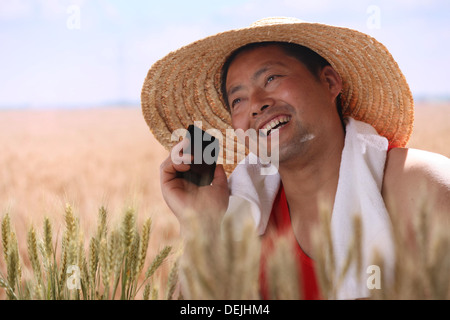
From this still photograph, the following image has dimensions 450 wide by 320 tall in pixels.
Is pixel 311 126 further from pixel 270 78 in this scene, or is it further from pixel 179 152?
pixel 179 152

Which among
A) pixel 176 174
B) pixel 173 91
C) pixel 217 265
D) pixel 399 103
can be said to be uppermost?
pixel 173 91

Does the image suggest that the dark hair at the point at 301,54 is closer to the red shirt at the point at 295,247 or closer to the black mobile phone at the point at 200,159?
the black mobile phone at the point at 200,159

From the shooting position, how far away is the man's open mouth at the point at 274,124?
4.63 feet

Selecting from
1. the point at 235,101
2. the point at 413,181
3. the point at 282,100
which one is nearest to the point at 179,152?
the point at 235,101

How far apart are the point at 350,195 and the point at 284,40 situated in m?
0.57

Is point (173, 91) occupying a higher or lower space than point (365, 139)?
higher

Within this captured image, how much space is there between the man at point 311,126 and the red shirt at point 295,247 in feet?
0.04

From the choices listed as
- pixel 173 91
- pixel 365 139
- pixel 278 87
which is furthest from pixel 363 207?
pixel 173 91

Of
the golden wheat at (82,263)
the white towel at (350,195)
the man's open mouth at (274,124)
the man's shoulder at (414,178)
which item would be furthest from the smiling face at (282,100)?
the golden wheat at (82,263)

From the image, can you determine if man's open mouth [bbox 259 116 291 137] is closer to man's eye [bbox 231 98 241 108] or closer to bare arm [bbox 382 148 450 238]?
man's eye [bbox 231 98 241 108]

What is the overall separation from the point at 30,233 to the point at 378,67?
4.21 feet

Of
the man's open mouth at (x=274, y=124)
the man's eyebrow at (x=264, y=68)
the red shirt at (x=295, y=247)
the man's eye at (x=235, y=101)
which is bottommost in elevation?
the red shirt at (x=295, y=247)

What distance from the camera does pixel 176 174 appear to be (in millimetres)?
1520

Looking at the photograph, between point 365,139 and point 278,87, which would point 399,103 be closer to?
point 365,139
